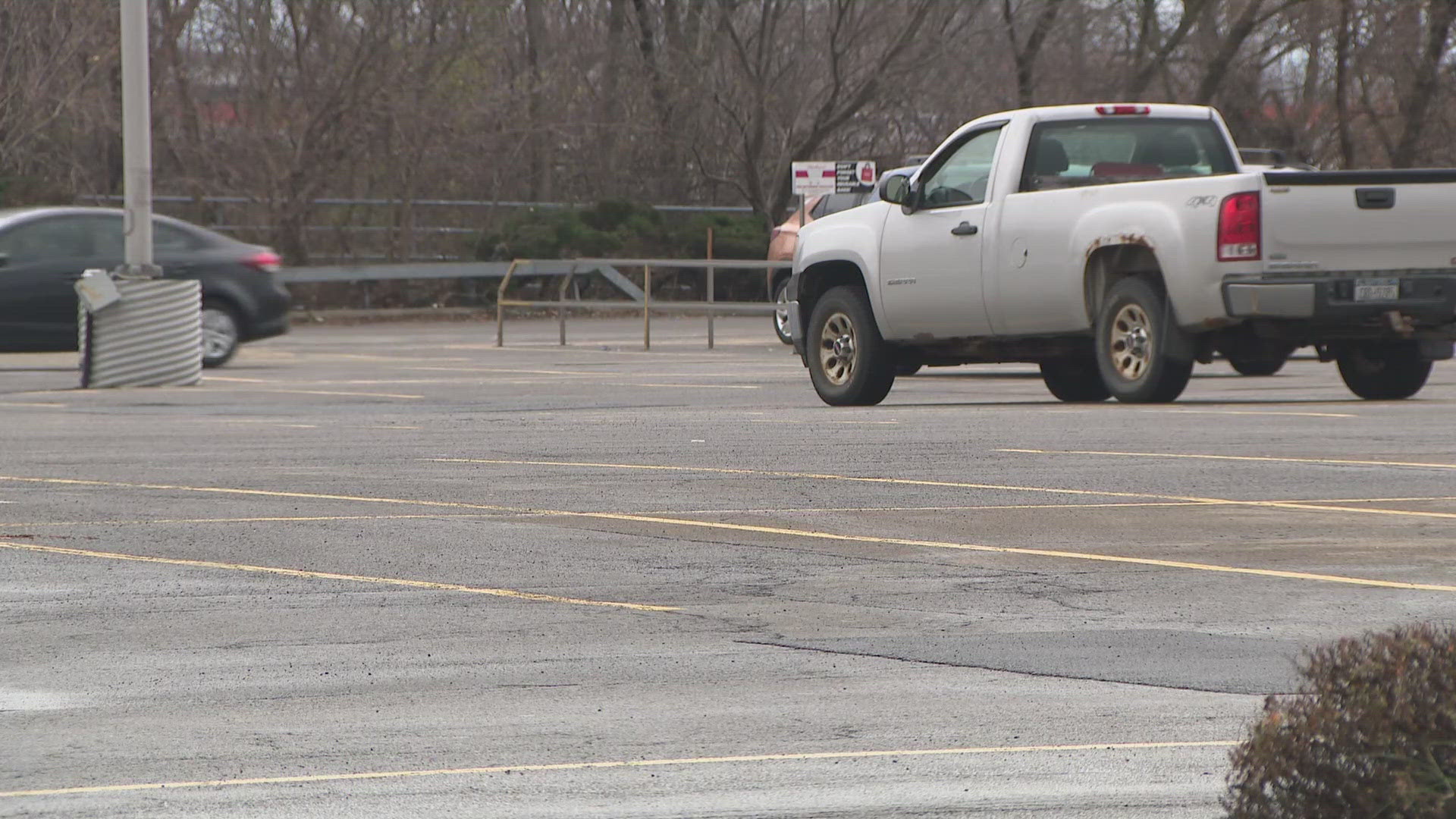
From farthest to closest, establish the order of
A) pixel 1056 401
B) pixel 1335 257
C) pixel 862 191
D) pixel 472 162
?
pixel 472 162 → pixel 862 191 → pixel 1056 401 → pixel 1335 257

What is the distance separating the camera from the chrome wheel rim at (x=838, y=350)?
599 inches

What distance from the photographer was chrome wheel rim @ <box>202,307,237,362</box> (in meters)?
21.7

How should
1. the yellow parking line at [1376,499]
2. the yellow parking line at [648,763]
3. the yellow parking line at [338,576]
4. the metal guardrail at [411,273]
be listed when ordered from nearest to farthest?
the yellow parking line at [648,763], the yellow parking line at [338,576], the yellow parking line at [1376,499], the metal guardrail at [411,273]

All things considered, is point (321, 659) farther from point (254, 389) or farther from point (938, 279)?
point (254, 389)

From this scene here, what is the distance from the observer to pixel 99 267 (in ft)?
69.9

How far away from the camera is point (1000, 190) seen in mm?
14141

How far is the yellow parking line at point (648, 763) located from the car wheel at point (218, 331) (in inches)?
684

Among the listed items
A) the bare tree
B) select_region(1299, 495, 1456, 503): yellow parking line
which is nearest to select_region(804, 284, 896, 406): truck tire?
select_region(1299, 495, 1456, 503): yellow parking line

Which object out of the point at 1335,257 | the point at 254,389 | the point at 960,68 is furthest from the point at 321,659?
the point at 960,68

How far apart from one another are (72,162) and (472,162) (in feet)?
22.7

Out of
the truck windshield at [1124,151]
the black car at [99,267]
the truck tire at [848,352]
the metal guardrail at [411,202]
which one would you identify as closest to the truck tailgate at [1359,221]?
the truck windshield at [1124,151]

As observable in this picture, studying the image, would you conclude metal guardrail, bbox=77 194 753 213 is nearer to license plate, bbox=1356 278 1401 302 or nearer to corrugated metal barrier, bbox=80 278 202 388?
corrugated metal barrier, bbox=80 278 202 388

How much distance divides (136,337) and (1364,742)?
52.6 ft

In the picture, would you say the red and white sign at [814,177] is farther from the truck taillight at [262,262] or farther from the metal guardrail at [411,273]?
the truck taillight at [262,262]
